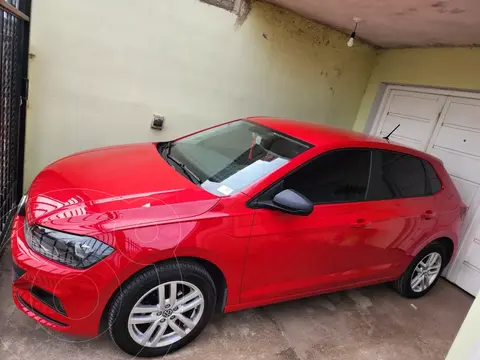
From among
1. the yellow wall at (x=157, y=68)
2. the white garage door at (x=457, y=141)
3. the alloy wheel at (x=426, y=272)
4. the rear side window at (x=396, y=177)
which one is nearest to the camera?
the rear side window at (x=396, y=177)

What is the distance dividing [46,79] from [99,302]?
3000mm

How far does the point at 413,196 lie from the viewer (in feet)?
10.8

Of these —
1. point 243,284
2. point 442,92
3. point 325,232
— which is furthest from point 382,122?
point 243,284

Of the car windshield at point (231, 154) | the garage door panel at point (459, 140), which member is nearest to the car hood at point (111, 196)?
the car windshield at point (231, 154)

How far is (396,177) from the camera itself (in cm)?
319

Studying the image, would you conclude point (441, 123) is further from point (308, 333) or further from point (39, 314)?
point (39, 314)

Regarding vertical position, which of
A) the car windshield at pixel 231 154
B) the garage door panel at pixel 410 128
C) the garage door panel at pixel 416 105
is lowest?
the car windshield at pixel 231 154

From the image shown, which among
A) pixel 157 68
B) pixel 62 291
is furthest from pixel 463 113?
pixel 62 291

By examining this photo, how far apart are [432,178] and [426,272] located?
1.04m

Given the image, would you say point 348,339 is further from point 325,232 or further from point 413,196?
point 413,196

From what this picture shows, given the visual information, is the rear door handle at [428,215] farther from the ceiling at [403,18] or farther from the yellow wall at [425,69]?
the yellow wall at [425,69]

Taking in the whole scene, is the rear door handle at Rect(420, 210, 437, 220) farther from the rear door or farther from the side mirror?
the side mirror

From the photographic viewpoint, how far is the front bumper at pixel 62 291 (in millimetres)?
1965

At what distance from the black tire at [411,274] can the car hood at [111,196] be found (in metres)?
2.39
